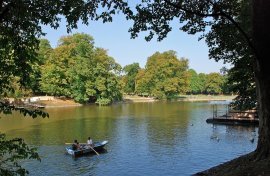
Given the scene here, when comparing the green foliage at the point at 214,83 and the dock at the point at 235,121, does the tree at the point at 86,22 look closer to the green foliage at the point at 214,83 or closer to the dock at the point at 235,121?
the dock at the point at 235,121

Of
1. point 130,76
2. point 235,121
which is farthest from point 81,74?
point 130,76

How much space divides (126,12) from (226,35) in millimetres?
5520

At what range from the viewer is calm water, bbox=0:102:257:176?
26.1 metres

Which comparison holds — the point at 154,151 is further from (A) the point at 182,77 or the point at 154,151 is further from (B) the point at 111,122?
(A) the point at 182,77

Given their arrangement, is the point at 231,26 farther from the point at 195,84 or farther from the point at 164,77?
the point at 195,84

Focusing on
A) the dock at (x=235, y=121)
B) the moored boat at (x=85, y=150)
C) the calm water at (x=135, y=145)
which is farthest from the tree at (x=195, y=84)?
the moored boat at (x=85, y=150)

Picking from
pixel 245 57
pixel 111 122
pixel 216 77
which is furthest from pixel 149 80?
pixel 245 57

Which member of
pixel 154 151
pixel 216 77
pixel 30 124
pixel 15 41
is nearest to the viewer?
pixel 15 41

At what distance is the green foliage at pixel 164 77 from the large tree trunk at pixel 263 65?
10742 centimetres

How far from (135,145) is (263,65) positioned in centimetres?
2583

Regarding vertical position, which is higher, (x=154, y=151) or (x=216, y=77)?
(x=216, y=77)

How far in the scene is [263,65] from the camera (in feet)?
30.7

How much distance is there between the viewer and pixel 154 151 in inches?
1243

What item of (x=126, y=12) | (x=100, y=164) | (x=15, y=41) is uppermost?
(x=126, y=12)
